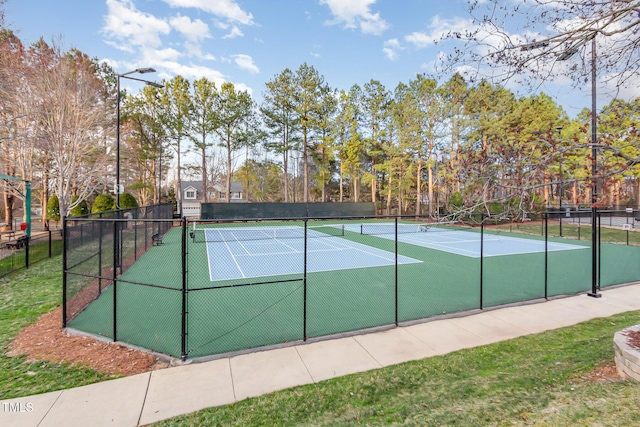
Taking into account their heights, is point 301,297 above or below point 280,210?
below

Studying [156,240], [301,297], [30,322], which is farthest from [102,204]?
[301,297]

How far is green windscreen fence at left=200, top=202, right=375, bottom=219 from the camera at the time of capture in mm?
28703

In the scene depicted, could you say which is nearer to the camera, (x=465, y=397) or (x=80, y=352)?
(x=465, y=397)

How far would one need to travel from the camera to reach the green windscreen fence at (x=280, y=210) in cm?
2870

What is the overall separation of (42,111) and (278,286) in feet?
57.0

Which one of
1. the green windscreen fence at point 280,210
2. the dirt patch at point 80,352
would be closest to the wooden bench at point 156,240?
the dirt patch at point 80,352

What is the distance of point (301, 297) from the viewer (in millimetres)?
8078

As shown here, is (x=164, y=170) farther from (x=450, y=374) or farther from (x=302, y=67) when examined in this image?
(x=450, y=374)

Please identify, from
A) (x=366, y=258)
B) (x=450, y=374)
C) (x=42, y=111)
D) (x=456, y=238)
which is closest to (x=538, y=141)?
(x=450, y=374)

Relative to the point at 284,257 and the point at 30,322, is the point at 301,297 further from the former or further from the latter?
the point at 284,257

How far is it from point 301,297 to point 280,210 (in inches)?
941

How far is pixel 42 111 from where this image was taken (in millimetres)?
16719

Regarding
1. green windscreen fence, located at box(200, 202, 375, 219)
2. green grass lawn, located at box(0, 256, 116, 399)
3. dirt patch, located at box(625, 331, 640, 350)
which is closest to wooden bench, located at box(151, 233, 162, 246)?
green grass lawn, located at box(0, 256, 116, 399)

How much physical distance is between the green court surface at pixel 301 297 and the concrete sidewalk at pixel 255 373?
0.55m
